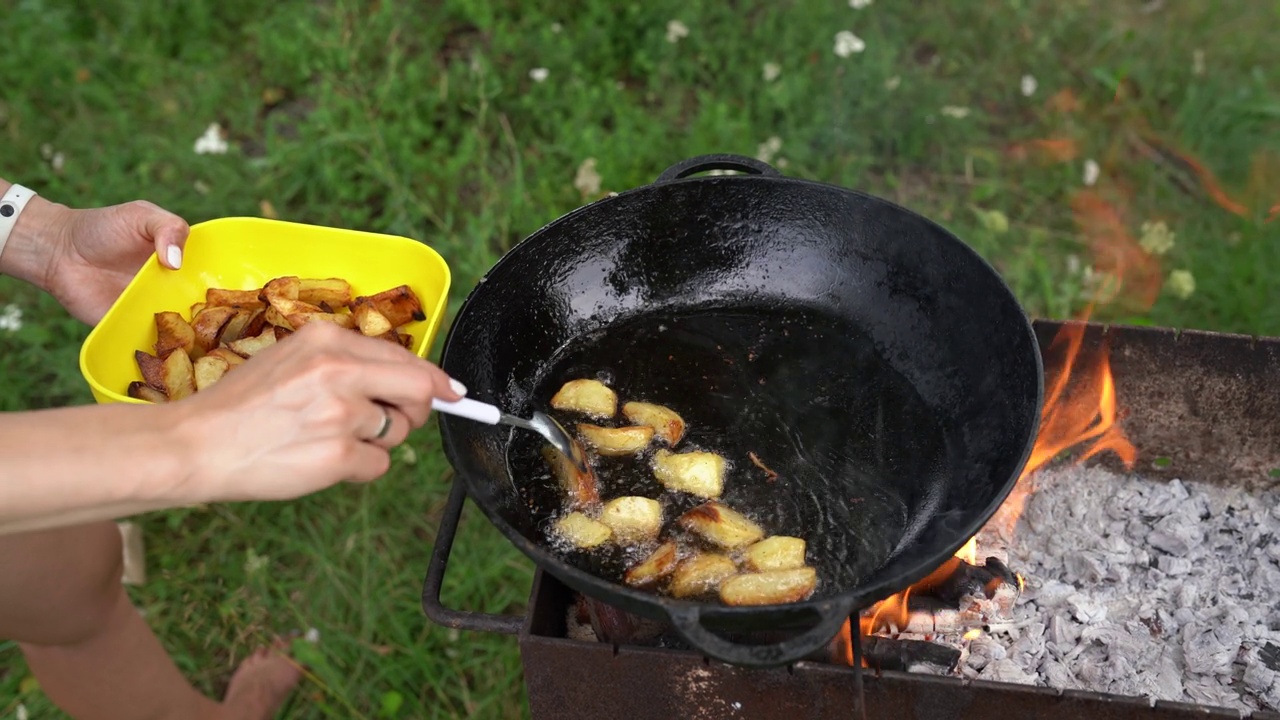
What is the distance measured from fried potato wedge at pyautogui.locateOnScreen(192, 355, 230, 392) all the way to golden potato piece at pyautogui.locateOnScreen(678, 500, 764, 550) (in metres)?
0.99

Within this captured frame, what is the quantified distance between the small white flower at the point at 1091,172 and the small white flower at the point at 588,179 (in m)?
1.96

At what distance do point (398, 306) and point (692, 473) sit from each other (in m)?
0.72

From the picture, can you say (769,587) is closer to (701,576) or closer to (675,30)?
(701,576)

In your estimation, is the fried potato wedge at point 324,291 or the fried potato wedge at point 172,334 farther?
the fried potato wedge at point 324,291

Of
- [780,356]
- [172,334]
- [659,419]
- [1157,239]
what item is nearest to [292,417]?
[172,334]

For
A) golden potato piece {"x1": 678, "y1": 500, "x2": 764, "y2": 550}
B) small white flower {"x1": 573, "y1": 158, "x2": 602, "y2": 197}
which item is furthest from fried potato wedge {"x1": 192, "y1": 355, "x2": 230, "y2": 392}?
small white flower {"x1": 573, "y1": 158, "x2": 602, "y2": 197}

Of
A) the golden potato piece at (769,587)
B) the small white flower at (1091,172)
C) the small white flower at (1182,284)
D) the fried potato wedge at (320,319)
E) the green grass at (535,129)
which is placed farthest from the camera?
the small white flower at (1091,172)

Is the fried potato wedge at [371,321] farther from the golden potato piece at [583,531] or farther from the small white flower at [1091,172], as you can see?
the small white flower at [1091,172]

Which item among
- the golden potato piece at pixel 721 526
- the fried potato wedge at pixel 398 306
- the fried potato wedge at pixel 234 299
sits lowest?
the golden potato piece at pixel 721 526

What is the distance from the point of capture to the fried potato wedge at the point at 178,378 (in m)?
1.88

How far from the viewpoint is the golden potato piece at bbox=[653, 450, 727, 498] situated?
1.98m

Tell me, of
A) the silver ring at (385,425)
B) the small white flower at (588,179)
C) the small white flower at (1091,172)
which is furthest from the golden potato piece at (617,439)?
the small white flower at (1091,172)

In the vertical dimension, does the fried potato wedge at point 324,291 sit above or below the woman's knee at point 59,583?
above

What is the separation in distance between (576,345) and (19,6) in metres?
3.93
